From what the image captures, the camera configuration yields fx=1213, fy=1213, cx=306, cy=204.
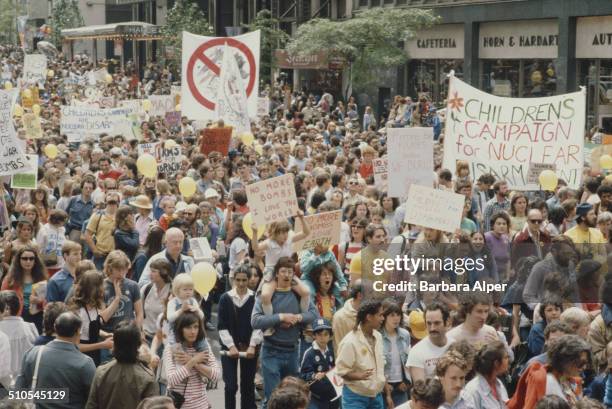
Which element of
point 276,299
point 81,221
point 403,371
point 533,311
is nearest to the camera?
point 403,371

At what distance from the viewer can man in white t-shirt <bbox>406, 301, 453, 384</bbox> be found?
8.43m

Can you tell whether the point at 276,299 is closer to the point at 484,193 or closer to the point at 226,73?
the point at 484,193

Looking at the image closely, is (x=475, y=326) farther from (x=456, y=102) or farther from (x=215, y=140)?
(x=215, y=140)

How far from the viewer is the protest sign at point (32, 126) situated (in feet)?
73.1

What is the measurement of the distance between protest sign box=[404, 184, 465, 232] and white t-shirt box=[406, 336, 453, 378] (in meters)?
3.18

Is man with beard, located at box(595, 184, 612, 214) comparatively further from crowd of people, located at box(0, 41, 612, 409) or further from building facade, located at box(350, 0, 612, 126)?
building facade, located at box(350, 0, 612, 126)

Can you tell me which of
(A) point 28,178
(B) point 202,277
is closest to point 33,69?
(A) point 28,178

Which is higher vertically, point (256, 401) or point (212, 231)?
point (212, 231)

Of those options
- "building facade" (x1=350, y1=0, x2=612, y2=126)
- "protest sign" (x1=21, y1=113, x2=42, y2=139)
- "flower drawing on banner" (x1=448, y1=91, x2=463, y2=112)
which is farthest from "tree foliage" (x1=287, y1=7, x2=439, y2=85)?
"flower drawing on banner" (x1=448, y1=91, x2=463, y2=112)

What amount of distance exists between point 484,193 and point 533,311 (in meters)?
5.41

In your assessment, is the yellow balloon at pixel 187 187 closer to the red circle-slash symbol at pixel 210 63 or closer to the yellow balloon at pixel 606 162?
the yellow balloon at pixel 606 162

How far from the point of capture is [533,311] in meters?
10.4

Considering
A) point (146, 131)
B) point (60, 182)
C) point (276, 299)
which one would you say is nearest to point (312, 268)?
point (276, 299)

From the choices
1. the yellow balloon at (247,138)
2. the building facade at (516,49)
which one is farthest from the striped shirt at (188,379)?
the building facade at (516,49)
